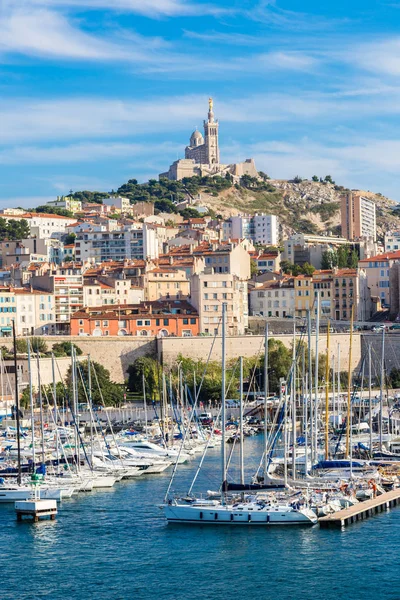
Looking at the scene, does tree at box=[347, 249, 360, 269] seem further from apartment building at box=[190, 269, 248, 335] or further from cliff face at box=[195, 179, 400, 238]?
cliff face at box=[195, 179, 400, 238]

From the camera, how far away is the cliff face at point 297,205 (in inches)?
5517

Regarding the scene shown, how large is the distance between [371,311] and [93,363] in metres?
27.6

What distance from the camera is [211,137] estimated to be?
541ft

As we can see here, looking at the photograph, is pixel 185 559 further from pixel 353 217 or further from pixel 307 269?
pixel 353 217

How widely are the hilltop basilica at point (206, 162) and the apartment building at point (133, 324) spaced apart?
3271 inches

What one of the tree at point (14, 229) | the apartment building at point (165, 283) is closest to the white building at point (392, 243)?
the tree at point (14, 229)

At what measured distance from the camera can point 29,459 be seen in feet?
136

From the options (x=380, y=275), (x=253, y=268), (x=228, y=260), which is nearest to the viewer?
(x=228, y=260)

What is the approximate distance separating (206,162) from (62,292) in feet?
295

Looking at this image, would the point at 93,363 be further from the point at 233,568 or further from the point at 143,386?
the point at 233,568

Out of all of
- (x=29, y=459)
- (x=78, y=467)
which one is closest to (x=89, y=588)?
(x=78, y=467)

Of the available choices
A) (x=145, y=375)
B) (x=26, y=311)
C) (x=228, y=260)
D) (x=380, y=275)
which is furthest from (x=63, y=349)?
(x=380, y=275)

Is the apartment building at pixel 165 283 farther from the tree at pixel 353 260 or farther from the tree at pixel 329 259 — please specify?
the tree at pixel 353 260

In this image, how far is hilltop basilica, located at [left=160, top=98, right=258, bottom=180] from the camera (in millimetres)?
153500
